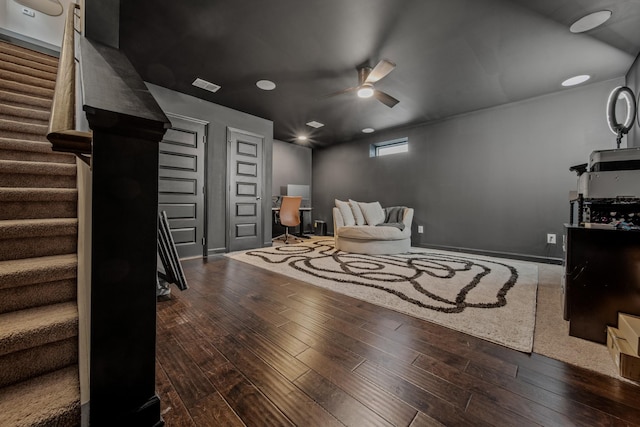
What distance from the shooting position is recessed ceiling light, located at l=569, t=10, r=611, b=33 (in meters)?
2.06

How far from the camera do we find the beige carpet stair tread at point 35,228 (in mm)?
1146

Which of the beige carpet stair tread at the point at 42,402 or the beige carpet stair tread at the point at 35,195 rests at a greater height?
the beige carpet stair tread at the point at 35,195

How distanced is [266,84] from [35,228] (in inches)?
117

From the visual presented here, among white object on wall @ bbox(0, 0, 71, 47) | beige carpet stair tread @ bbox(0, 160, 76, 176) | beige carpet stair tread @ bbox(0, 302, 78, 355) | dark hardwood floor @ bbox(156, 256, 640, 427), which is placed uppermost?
white object on wall @ bbox(0, 0, 71, 47)

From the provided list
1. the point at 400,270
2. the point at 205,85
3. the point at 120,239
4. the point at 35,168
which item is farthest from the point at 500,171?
the point at 35,168

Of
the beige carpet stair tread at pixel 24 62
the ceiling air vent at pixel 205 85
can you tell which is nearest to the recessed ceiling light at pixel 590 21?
the ceiling air vent at pixel 205 85

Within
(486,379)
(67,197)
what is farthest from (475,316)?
(67,197)

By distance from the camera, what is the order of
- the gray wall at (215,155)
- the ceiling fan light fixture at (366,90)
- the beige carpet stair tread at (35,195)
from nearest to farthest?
the beige carpet stair tread at (35,195) < the ceiling fan light fixture at (366,90) < the gray wall at (215,155)

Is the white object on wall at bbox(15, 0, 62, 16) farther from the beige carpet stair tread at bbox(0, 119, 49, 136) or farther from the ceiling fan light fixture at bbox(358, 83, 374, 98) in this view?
the ceiling fan light fixture at bbox(358, 83, 374, 98)

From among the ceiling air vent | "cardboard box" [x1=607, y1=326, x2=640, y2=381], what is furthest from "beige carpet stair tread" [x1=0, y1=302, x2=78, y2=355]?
the ceiling air vent

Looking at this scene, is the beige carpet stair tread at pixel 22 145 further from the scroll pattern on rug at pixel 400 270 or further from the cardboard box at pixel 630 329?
the cardboard box at pixel 630 329

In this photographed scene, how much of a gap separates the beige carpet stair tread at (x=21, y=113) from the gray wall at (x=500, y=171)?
5.10 metres

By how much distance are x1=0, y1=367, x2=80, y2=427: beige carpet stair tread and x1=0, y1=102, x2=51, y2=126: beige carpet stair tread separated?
85.9 inches

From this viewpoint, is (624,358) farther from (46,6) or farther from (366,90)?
(46,6)
